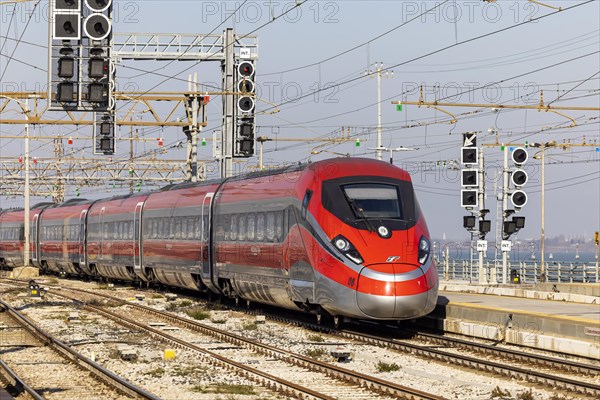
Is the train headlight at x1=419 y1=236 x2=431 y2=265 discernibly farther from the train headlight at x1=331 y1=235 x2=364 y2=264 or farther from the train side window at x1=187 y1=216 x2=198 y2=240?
the train side window at x1=187 y1=216 x2=198 y2=240

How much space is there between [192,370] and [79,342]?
5.15 metres

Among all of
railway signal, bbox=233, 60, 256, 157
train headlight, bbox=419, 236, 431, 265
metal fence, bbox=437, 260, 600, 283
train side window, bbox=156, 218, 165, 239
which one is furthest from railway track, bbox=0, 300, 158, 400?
metal fence, bbox=437, 260, 600, 283

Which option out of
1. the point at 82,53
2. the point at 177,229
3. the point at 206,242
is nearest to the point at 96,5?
the point at 82,53

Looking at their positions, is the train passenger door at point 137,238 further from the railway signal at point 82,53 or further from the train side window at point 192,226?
the railway signal at point 82,53

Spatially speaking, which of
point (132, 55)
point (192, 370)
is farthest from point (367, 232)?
point (132, 55)

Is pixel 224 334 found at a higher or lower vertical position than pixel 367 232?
lower

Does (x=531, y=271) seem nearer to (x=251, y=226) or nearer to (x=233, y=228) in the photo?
(x=233, y=228)

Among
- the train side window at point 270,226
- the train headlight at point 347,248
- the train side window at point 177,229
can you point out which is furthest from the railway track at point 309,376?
the train side window at point 177,229

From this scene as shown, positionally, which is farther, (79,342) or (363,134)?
(363,134)

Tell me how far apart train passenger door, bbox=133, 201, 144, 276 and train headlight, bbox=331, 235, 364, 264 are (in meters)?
18.6

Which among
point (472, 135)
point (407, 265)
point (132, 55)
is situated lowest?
point (407, 265)

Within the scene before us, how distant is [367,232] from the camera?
831 inches

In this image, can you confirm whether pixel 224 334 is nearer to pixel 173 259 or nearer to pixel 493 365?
pixel 493 365

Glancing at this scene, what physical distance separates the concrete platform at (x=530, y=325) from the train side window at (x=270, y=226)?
405 centimetres
